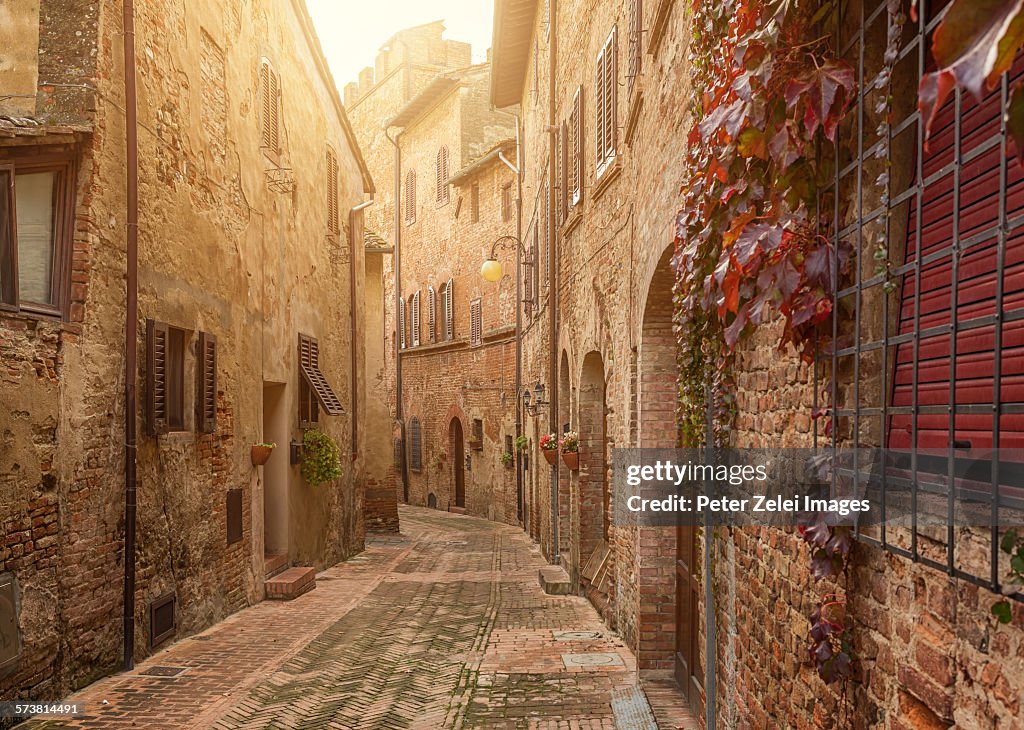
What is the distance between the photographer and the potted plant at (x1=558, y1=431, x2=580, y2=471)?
11133mm

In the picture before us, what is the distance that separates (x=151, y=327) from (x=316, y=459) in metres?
5.35

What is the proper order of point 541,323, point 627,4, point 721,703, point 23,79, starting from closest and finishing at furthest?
point 721,703
point 23,79
point 627,4
point 541,323

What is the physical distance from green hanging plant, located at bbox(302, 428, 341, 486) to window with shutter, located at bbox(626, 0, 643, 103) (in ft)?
23.8

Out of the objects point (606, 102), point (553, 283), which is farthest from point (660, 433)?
point (553, 283)

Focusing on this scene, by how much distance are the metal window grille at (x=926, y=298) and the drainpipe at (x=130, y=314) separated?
5989mm

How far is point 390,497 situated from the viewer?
19719 mm

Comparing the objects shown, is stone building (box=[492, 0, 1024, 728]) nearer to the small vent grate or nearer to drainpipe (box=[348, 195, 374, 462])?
the small vent grate

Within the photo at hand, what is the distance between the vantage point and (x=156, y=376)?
801cm

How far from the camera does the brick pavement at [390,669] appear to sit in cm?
632

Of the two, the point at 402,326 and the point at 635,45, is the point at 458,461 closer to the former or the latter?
the point at 402,326

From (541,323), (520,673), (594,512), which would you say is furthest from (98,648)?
(541,323)

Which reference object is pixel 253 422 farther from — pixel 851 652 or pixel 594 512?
pixel 851 652

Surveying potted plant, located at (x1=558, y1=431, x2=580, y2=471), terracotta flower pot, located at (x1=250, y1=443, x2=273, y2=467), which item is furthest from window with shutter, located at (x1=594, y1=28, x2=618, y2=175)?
terracotta flower pot, located at (x1=250, y1=443, x2=273, y2=467)

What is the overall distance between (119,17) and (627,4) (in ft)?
14.2
